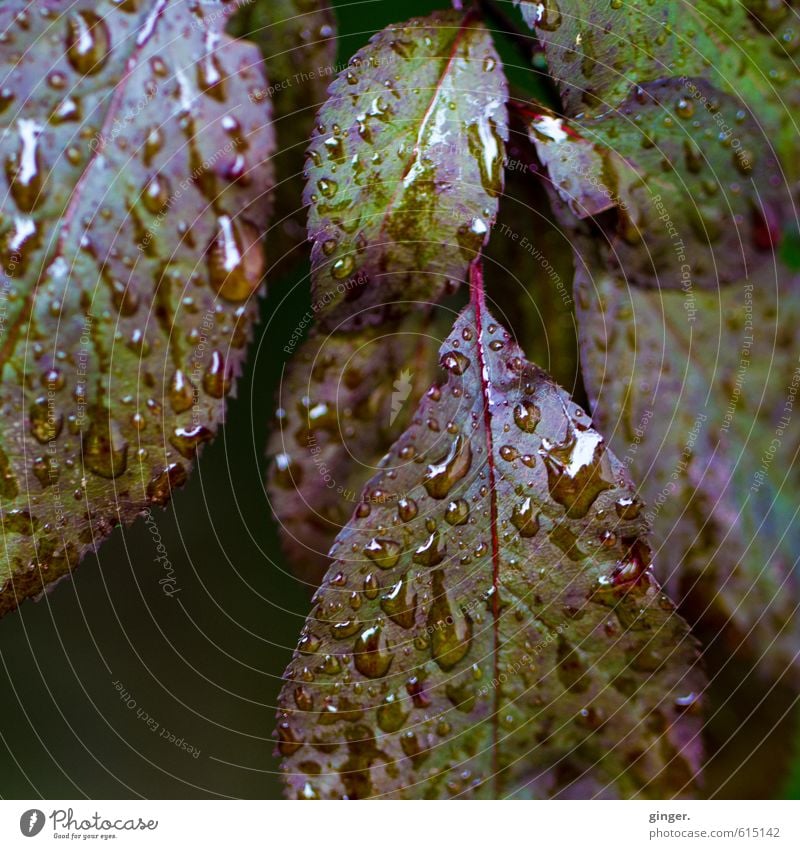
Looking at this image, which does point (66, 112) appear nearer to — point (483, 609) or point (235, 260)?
point (235, 260)

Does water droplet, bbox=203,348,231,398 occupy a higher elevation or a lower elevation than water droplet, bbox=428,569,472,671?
higher

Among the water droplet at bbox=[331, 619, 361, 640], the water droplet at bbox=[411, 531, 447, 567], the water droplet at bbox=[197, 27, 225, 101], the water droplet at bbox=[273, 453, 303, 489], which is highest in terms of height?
the water droplet at bbox=[197, 27, 225, 101]

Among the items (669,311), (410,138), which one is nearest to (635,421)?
(669,311)

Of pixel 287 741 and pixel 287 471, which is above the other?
pixel 287 471

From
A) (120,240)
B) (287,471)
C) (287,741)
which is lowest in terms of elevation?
(287,741)

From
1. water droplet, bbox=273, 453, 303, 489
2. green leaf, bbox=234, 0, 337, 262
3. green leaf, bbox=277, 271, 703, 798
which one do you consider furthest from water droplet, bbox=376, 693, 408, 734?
green leaf, bbox=234, 0, 337, 262

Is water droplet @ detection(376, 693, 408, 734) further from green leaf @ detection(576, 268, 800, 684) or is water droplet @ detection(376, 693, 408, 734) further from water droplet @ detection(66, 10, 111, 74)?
Result: water droplet @ detection(66, 10, 111, 74)

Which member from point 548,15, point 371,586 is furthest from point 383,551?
point 548,15
